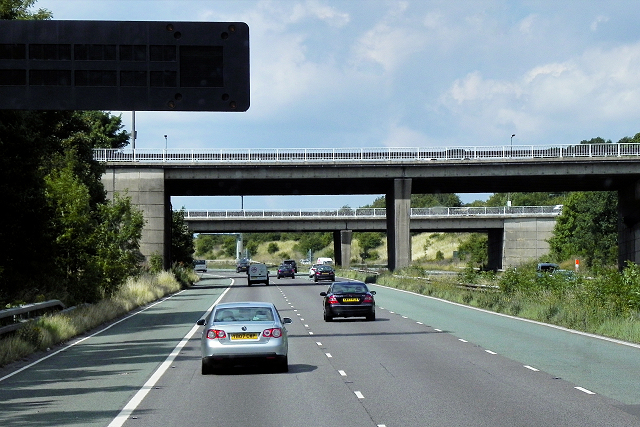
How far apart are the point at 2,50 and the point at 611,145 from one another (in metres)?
54.7

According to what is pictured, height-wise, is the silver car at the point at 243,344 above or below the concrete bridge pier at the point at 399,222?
below

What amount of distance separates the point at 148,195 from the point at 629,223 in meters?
35.7

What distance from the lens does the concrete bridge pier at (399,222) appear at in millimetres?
69250

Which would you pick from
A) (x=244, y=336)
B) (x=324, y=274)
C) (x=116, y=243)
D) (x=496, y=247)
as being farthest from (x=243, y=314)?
(x=496, y=247)

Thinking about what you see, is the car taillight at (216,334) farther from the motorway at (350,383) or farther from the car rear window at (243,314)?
the motorway at (350,383)

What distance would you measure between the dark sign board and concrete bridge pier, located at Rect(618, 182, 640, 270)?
179 feet

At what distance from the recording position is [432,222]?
10025 cm

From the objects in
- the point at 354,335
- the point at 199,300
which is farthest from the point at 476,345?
the point at 199,300

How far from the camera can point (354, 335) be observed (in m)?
27.5

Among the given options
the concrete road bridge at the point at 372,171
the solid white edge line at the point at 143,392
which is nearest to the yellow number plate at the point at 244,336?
the solid white edge line at the point at 143,392

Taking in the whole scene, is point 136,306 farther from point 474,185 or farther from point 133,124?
point 133,124

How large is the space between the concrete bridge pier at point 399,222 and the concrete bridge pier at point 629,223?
52.9ft

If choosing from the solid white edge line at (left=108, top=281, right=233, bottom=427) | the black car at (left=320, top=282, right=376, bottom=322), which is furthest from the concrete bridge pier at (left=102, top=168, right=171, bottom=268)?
the solid white edge line at (left=108, top=281, right=233, bottom=427)

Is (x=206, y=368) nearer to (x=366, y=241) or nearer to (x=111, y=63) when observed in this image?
(x=111, y=63)
